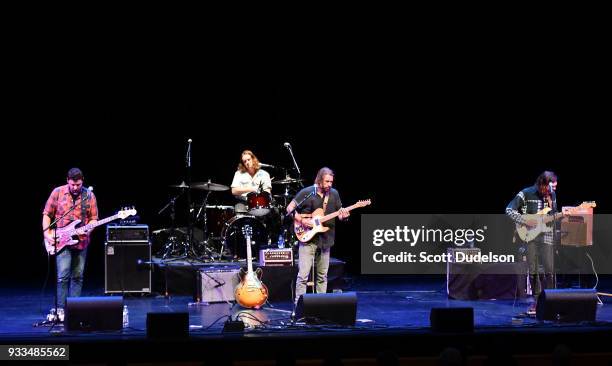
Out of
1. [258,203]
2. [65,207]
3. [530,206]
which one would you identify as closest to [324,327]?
[65,207]

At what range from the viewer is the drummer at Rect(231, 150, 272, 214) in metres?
13.4

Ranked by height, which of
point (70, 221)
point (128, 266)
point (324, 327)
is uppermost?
point (70, 221)

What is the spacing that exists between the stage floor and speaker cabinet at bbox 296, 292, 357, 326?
0.17 m

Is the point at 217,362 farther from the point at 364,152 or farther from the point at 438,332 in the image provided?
the point at 364,152

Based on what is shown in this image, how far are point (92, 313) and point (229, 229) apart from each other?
5173 millimetres

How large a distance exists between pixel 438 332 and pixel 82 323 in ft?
11.5

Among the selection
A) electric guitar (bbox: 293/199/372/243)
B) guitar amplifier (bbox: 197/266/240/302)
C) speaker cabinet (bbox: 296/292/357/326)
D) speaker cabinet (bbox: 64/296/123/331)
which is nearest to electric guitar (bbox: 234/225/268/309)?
guitar amplifier (bbox: 197/266/240/302)

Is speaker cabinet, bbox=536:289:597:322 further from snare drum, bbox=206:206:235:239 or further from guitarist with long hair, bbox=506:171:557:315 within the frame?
snare drum, bbox=206:206:235:239

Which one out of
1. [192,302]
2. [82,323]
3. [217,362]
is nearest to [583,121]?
[192,302]

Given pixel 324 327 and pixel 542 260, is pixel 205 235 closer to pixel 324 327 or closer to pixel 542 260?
pixel 542 260

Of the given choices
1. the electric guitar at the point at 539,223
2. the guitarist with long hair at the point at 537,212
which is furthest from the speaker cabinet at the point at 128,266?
the electric guitar at the point at 539,223

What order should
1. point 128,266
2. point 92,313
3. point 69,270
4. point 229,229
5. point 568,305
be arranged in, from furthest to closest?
point 229,229, point 128,266, point 69,270, point 568,305, point 92,313

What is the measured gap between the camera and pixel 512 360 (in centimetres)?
515

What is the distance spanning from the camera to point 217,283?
39.3ft
